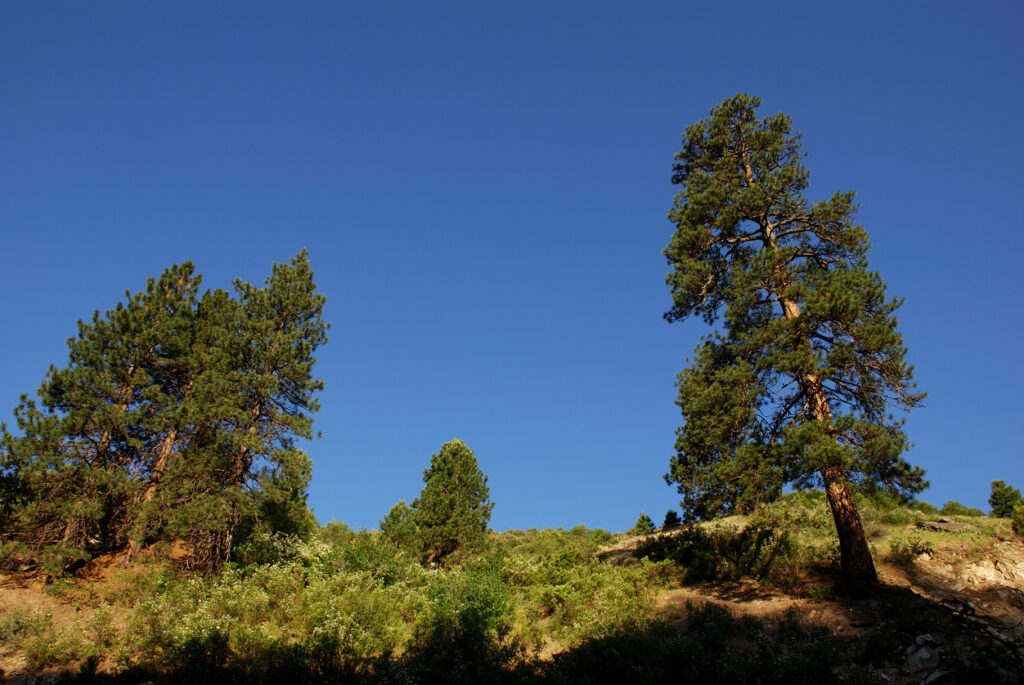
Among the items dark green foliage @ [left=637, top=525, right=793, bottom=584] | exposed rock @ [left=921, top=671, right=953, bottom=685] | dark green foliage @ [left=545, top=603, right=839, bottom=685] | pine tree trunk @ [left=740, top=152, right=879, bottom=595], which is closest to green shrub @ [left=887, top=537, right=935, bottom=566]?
pine tree trunk @ [left=740, top=152, right=879, bottom=595]

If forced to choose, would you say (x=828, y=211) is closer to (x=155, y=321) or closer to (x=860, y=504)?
(x=860, y=504)

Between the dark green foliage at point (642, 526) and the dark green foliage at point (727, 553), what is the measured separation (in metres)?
12.4

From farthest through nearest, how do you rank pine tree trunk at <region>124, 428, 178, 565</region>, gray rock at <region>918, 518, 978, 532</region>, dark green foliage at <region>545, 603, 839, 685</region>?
pine tree trunk at <region>124, 428, 178, 565</region> → gray rock at <region>918, 518, 978, 532</region> → dark green foliage at <region>545, 603, 839, 685</region>

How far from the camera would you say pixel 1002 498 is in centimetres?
2738

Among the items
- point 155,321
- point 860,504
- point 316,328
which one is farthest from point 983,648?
point 155,321

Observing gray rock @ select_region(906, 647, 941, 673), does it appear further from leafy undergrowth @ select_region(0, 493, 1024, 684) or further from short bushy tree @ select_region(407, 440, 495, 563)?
short bushy tree @ select_region(407, 440, 495, 563)

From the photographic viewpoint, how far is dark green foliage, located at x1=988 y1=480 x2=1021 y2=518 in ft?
86.8

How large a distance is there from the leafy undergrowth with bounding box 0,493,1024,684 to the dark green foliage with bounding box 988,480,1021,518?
9507 millimetres

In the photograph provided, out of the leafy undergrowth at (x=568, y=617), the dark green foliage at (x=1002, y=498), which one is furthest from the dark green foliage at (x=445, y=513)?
Result: the dark green foliage at (x=1002, y=498)

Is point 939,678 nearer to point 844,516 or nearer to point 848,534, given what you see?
point 848,534

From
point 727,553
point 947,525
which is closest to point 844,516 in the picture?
point 727,553

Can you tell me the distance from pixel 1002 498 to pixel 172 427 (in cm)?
3752

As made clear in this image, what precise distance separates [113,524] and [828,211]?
86.9 ft

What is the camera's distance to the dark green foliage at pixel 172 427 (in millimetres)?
19047
